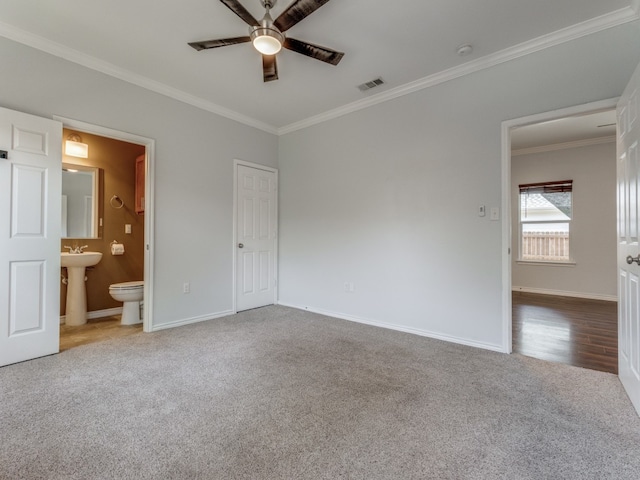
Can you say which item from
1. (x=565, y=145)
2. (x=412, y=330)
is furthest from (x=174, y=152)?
(x=565, y=145)

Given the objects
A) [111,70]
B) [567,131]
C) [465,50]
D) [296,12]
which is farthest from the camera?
[567,131]

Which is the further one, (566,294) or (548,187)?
(548,187)

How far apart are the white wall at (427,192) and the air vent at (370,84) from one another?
29 centimetres

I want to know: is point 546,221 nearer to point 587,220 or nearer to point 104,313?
point 587,220

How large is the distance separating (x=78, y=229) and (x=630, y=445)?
17.7 ft

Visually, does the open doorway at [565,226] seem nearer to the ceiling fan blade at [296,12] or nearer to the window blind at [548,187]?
the window blind at [548,187]

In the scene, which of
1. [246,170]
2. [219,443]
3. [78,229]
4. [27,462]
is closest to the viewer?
[27,462]

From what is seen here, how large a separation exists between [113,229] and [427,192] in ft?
13.7

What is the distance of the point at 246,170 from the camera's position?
14.1 ft

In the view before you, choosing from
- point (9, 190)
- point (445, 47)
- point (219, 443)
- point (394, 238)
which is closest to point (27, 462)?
point (219, 443)

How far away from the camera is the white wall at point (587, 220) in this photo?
5.09 metres

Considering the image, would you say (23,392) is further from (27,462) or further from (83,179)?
(83,179)

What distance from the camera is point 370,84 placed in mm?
3326

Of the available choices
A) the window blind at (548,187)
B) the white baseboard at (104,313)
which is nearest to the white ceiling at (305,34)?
the white baseboard at (104,313)
